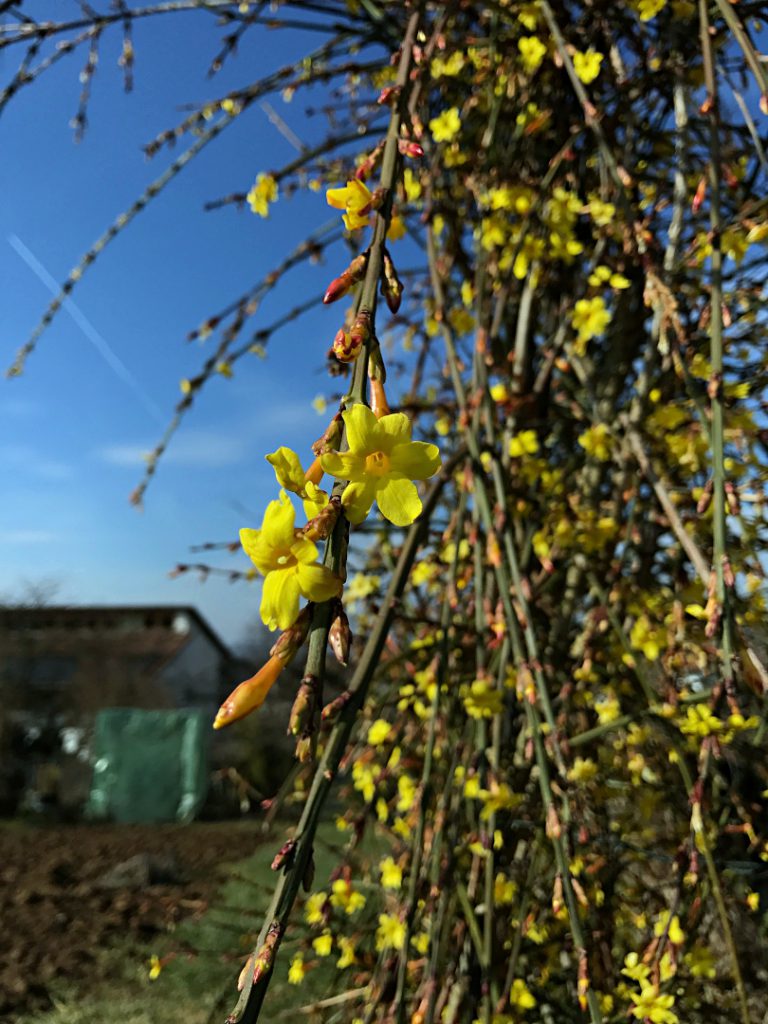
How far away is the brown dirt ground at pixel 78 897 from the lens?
399 centimetres

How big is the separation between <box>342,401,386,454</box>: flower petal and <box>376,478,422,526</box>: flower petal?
0.11 feet

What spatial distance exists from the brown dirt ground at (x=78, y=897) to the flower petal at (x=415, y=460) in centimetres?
183

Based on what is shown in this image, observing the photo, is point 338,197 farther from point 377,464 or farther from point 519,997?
point 519,997

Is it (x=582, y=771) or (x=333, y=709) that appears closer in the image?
(x=333, y=709)

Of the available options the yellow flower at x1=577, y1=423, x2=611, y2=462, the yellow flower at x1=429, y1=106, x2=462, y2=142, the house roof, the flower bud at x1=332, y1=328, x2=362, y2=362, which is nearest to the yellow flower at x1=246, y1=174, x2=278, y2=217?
the yellow flower at x1=429, y1=106, x2=462, y2=142

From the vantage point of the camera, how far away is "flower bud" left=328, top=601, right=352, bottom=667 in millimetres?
606

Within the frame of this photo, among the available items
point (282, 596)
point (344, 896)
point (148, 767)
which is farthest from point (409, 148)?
point (148, 767)

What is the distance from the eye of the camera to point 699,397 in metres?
1.45

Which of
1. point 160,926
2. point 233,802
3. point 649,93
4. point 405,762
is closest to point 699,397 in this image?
point 405,762

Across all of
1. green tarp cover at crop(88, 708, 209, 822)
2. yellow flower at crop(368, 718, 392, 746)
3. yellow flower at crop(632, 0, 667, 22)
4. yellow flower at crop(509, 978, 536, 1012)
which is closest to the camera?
yellow flower at crop(509, 978, 536, 1012)

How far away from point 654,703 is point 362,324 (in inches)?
51.3

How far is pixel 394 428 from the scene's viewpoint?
64 centimetres

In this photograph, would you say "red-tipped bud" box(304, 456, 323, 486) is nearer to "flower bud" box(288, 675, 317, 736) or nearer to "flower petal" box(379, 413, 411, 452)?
"flower petal" box(379, 413, 411, 452)

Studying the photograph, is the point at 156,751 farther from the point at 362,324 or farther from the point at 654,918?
the point at 362,324
